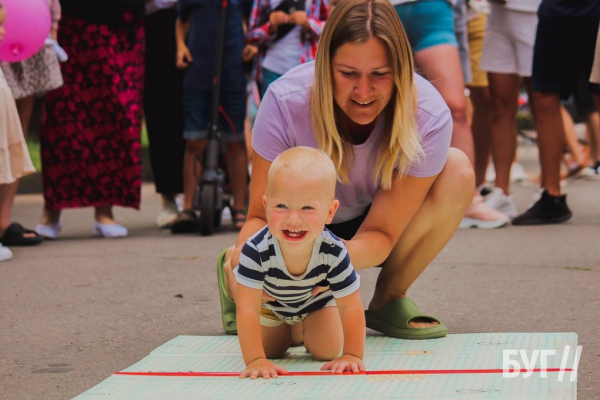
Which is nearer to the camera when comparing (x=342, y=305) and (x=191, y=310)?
(x=342, y=305)

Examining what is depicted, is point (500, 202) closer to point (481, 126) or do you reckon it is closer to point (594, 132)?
point (481, 126)

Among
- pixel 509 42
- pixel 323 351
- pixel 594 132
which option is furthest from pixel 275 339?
pixel 594 132

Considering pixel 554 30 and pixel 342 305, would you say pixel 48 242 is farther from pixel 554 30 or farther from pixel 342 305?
pixel 342 305

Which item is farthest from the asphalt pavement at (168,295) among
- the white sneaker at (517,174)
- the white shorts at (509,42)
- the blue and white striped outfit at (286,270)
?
the white sneaker at (517,174)

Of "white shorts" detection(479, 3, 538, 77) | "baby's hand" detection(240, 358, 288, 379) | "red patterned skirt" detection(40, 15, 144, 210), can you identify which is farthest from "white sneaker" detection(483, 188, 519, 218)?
"baby's hand" detection(240, 358, 288, 379)

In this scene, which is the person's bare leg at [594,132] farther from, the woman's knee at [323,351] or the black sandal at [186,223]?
the woman's knee at [323,351]

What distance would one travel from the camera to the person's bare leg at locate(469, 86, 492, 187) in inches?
281

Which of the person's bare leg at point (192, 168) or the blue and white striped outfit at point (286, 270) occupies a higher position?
the blue and white striped outfit at point (286, 270)

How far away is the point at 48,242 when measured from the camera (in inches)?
240

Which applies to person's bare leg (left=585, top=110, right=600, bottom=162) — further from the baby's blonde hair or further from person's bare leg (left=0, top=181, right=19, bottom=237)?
the baby's blonde hair

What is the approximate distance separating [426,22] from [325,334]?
2722 mm

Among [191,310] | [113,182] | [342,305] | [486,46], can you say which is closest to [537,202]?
[486,46]

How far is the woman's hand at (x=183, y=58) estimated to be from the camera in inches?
257

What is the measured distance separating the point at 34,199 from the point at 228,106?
287cm
